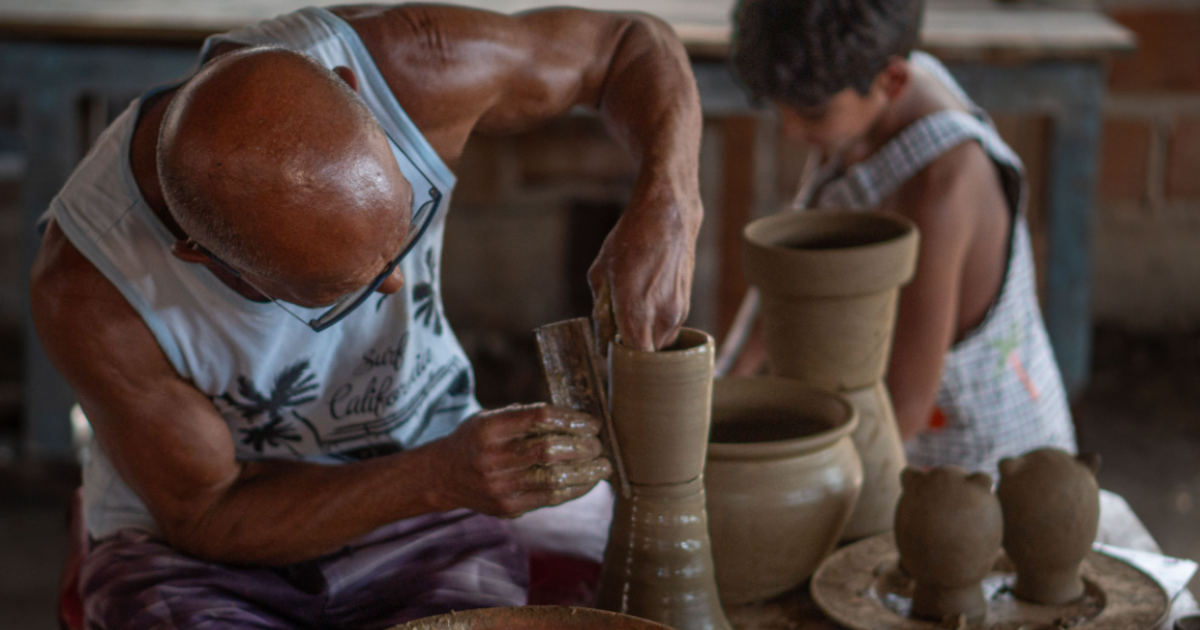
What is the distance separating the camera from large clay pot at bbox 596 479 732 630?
Result: 1.62 m

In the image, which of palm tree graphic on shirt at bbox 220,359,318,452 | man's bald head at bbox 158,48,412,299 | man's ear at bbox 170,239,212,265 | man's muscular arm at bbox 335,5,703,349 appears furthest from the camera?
palm tree graphic on shirt at bbox 220,359,318,452

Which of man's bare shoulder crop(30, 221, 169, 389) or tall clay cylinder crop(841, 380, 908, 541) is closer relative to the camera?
man's bare shoulder crop(30, 221, 169, 389)

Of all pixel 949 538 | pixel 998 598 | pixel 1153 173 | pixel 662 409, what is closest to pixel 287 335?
pixel 662 409

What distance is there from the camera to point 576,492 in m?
1.58

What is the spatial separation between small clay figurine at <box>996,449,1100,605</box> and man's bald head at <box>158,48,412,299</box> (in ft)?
3.33

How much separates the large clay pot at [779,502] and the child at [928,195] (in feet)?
2.23

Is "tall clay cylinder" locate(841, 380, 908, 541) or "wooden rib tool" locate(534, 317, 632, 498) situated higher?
"wooden rib tool" locate(534, 317, 632, 498)

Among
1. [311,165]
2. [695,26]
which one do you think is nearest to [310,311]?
[311,165]

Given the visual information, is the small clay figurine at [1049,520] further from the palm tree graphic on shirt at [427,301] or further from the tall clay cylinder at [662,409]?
the palm tree graphic on shirt at [427,301]

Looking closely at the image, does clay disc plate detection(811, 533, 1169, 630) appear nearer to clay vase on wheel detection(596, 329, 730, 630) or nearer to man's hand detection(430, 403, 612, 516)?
clay vase on wheel detection(596, 329, 730, 630)

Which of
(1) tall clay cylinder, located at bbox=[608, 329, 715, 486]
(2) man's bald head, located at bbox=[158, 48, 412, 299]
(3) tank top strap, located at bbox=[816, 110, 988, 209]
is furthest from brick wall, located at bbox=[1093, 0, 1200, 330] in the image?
(2) man's bald head, located at bbox=[158, 48, 412, 299]

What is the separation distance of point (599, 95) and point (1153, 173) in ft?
13.5

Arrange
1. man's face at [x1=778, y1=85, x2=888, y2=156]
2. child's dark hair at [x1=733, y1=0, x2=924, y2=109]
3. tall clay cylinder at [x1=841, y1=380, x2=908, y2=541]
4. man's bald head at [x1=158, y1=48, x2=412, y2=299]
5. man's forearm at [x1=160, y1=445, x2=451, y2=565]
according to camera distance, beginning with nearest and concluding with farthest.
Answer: man's bald head at [x1=158, y1=48, x2=412, y2=299] → man's forearm at [x1=160, y1=445, x2=451, y2=565] → tall clay cylinder at [x1=841, y1=380, x2=908, y2=541] → child's dark hair at [x1=733, y1=0, x2=924, y2=109] → man's face at [x1=778, y1=85, x2=888, y2=156]

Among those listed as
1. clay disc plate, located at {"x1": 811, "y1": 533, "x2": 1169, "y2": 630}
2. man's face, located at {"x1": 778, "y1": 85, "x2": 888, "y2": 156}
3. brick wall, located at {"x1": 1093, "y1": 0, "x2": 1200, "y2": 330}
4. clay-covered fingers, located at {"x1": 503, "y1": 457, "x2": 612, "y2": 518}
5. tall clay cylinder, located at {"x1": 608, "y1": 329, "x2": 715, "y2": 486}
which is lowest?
brick wall, located at {"x1": 1093, "y1": 0, "x2": 1200, "y2": 330}
